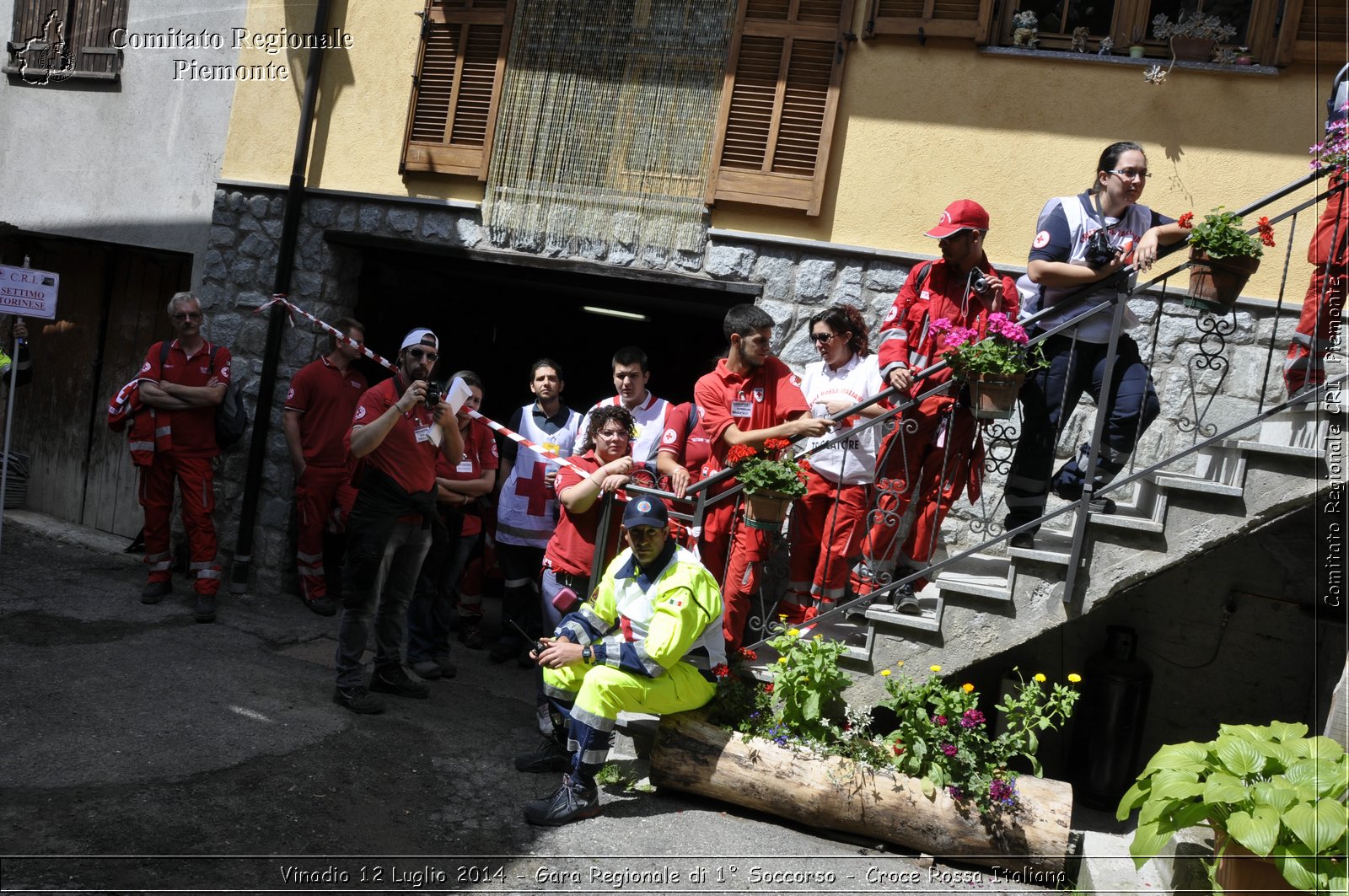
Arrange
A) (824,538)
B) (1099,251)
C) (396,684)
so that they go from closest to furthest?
(1099,251), (824,538), (396,684)

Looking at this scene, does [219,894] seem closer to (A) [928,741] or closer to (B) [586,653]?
(B) [586,653]

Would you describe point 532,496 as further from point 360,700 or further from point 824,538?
point 824,538

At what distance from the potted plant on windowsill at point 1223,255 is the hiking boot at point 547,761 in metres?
3.66

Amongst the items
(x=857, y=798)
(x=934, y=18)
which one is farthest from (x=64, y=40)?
(x=857, y=798)

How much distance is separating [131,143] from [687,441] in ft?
20.8

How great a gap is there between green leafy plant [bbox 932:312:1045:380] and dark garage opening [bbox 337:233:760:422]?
3.09m

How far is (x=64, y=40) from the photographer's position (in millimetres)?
10422

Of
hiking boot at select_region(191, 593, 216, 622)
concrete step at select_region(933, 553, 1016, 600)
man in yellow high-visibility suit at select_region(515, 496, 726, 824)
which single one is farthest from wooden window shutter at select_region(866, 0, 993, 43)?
hiking boot at select_region(191, 593, 216, 622)

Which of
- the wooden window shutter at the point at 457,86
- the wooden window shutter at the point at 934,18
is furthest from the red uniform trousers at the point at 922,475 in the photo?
the wooden window shutter at the point at 457,86

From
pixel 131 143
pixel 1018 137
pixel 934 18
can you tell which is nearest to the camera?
pixel 1018 137

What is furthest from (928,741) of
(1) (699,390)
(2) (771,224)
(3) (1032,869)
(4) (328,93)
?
(4) (328,93)

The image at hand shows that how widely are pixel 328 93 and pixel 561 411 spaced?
3559 millimetres

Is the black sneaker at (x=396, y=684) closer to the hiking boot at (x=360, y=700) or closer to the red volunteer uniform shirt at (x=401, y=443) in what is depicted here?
the hiking boot at (x=360, y=700)

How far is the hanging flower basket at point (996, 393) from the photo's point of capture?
5148 mm
